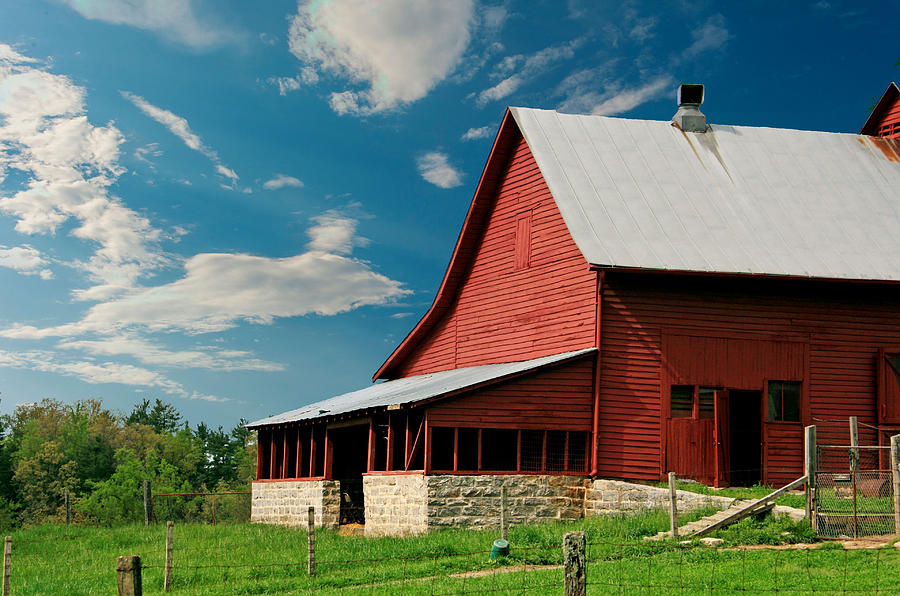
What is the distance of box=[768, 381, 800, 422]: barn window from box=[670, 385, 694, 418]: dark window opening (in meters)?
2.14

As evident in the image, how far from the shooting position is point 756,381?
25219 millimetres

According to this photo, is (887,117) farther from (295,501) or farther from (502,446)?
(295,501)

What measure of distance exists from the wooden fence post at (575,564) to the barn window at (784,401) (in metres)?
16.8

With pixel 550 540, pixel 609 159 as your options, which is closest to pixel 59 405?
pixel 609 159

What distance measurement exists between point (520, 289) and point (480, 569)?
39.8 feet

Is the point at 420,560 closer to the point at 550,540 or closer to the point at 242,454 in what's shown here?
the point at 550,540

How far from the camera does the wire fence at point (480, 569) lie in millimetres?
14555

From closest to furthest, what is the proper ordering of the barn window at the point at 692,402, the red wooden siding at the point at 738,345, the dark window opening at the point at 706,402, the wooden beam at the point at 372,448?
the red wooden siding at the point at 738,345, the barn window at the point at 692,402, the dark window opening at the point at 706,402, the wooden beam at the point at 372,448

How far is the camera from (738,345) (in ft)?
82.7

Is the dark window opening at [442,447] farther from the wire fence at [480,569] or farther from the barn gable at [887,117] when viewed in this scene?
the barn gable at [887,117]

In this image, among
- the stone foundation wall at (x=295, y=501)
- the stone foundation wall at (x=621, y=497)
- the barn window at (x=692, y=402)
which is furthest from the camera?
the stone foundation wall at (x=295, y=501)

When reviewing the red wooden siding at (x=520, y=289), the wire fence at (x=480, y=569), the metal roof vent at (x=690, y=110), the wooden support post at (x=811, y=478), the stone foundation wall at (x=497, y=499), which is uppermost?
the metal roof vent at (x=690, y=110)

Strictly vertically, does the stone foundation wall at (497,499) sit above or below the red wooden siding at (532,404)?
below

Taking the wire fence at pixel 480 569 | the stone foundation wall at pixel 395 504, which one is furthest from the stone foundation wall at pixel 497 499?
the wire fence at pixel 480 569
